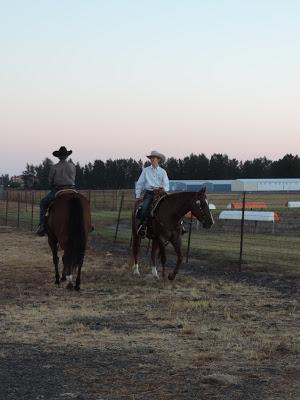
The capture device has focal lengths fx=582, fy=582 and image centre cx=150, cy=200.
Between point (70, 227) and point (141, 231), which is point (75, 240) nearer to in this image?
point (70, 227)

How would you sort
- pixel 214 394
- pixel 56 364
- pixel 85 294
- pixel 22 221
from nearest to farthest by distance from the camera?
pixel 214 394
pixel 56 364
pixel 85 294
pixel 22 221

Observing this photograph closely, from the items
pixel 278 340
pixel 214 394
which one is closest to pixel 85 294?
pixel 278 340

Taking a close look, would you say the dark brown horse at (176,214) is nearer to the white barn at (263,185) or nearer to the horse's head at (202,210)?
the horse's head at (202,210)

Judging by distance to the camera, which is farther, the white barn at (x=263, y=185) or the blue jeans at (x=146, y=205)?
the white barn at (x=263, y=185)

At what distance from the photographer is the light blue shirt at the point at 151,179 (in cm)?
1186

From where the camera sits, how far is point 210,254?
1580cm

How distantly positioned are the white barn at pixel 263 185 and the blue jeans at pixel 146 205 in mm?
97764

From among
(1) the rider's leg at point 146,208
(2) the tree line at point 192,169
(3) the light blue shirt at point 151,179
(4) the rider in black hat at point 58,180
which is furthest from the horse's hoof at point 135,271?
(2) the tree line at point 192,169

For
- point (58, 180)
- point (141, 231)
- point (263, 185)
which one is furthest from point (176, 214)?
point (263, 185)

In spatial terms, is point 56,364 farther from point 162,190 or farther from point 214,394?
point 162,190

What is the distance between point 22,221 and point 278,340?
27.8 meters

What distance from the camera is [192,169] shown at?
520 ft

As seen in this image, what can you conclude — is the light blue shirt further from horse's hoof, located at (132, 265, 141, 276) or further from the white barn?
the white barn

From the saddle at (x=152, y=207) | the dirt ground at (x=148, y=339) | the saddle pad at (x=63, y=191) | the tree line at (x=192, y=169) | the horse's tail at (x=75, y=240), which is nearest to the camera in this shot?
the dirt ground at (x=148, y=339)
